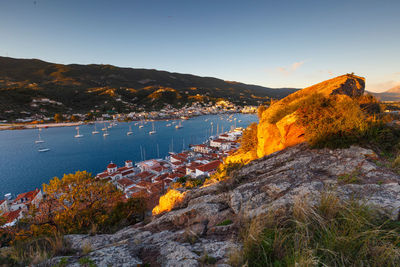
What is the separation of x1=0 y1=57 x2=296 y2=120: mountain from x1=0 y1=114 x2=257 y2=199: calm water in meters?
27.3

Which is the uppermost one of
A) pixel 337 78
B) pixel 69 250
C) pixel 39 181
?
pixel 337 78

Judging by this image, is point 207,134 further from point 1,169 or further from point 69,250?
point 69,250

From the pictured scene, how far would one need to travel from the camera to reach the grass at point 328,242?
146cm

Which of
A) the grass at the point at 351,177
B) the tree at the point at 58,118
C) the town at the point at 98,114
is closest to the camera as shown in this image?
the grass at the point at 351,177

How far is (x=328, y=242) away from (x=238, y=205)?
7.26ft

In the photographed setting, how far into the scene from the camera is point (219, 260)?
2.08m

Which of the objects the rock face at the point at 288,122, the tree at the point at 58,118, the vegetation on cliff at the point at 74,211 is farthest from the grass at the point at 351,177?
the tree at the point at 58,118

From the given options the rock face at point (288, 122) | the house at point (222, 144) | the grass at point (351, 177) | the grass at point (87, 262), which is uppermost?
the rock face at point (288, 122)

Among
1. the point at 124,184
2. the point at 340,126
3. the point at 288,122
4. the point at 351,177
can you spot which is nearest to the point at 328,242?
the point at 351,177

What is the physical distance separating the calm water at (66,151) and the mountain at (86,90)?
27280mm

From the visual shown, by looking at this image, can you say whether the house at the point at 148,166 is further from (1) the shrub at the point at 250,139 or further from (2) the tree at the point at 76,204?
(1) the shrub at the point at 250,139

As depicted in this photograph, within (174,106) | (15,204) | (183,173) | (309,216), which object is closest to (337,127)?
(309,216)

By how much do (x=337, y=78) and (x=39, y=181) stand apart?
48.7 meters

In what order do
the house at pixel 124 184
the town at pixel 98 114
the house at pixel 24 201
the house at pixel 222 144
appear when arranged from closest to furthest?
the house at pixel 24 201
the house at pixel 124 184
the house at pixel 222 144
the town at pixel 98 114
